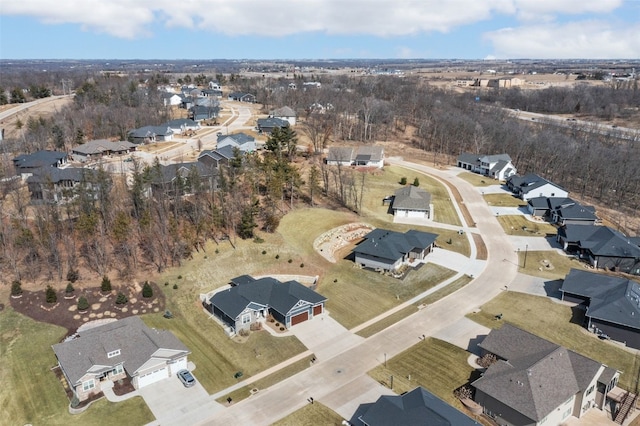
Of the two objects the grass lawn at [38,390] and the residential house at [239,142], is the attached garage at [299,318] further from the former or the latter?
the residential house at [239,142]

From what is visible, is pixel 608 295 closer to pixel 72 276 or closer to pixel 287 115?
pixel 72 276

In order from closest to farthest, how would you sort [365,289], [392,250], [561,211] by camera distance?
[365,289]
[392,250]
[561,211]

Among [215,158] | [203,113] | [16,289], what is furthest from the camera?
[203,113]

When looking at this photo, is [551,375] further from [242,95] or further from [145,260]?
[242,95]

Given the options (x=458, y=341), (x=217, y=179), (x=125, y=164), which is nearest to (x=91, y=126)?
(x=125, y=164)

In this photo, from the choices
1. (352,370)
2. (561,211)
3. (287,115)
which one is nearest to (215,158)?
(287,115)

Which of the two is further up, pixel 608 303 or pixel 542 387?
pixel 608 303
